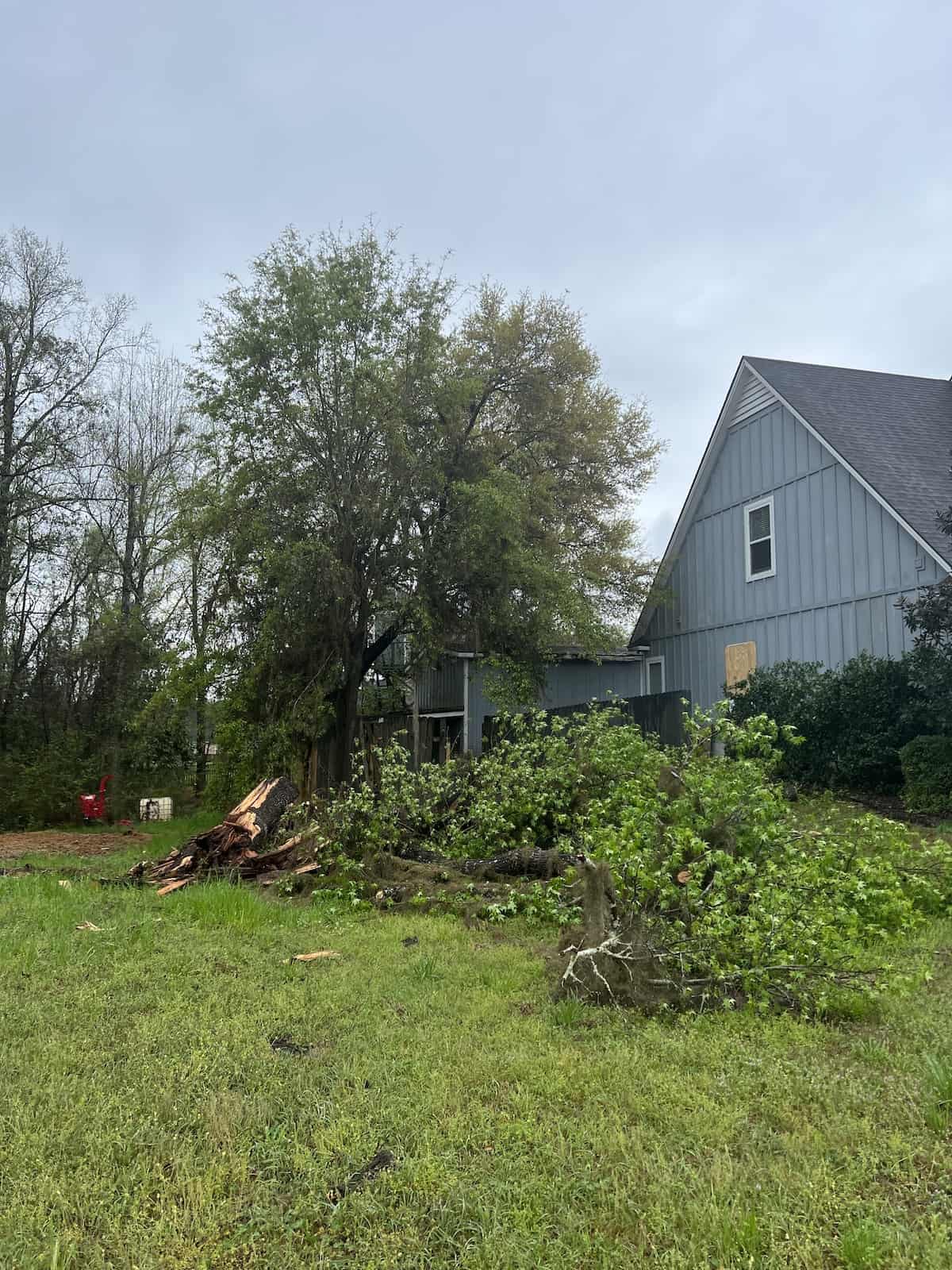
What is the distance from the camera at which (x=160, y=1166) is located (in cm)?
262

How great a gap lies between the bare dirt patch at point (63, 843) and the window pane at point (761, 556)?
451 inches

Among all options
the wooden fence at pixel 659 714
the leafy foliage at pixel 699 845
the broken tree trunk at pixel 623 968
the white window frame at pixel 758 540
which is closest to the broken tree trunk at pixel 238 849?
the leafy foliage at pixel 699 845

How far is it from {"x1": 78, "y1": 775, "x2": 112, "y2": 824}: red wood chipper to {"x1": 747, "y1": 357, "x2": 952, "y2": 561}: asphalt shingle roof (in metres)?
14.5

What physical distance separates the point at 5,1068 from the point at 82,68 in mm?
10547

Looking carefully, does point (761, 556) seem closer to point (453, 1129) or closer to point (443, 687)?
point (443, 687)

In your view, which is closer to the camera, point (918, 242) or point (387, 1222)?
point (387, 1222)

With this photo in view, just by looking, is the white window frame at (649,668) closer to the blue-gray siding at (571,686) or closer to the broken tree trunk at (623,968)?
the blue-gray siding at (571,686)

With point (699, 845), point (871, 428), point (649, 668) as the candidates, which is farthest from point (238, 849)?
point (871, 428)

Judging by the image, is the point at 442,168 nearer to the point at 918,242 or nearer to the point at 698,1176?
the point at 918,242

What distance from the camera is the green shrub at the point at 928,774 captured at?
367 inches

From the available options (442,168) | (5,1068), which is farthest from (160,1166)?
(442,168)

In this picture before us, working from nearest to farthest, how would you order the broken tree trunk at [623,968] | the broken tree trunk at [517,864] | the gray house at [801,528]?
the broken tree trunk at [623,968] → the broken tree trunk at [517,864] → the gray house at [801,528]

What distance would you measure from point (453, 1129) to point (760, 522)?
14601 mm

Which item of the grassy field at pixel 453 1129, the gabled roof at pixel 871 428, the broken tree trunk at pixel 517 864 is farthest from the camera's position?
the gabled roof at pixel 871 428
